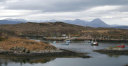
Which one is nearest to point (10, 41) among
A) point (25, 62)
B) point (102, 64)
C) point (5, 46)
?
point (5, 46)

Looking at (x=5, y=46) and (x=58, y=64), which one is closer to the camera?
(x=58, y=64)

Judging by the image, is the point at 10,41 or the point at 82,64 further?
the point at 10,41

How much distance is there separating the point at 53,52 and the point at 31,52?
7.41 m

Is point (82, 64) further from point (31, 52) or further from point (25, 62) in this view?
point (31, 52)

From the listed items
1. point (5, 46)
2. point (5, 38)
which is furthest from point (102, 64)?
point (5, 38)

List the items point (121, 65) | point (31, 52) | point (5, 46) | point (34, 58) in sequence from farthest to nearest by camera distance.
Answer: point (5, 46)
point (31, 52)
point (34, 58)
point (121, 65)

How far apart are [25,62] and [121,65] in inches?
1002

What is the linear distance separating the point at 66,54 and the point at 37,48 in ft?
33.7

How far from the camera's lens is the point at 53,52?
255 ft

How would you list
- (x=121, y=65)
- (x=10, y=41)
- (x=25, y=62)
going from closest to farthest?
(x=121, y=65) < (x=25, y=62) < (x=10, y=41)

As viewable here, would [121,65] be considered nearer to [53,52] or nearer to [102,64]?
[102,64]

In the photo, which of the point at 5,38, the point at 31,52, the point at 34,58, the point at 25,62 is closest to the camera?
the point at 25,62

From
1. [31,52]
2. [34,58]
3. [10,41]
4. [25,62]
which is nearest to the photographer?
[25,62]

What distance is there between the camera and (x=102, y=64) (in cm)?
5978
